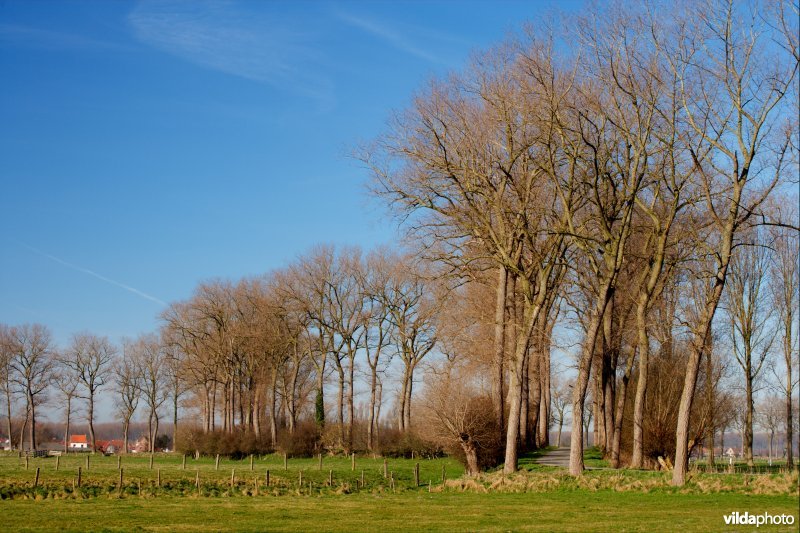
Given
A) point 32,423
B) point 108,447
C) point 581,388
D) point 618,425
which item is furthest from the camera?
point 108,447

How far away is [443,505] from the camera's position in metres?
23.8

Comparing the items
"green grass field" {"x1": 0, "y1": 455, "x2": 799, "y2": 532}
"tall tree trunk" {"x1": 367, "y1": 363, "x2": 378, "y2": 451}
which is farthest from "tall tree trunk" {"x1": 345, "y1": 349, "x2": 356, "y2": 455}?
"green grass field" {"x1": 0, "y1": 455, "x2": 799, "y2": 532}

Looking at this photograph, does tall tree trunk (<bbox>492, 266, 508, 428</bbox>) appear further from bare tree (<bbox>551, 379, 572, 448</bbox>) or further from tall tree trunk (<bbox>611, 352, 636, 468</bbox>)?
bare tree (<bbox>551, 379, 572, 448</bbox>)

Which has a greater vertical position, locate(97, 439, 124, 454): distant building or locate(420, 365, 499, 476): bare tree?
locate(420, 365, 499, 476): bare tree

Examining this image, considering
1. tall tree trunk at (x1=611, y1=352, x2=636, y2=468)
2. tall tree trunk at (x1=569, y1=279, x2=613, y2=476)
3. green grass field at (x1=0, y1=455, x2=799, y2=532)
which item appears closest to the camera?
green grass field at (x1=0, y1=455, x2=799, y2=532)

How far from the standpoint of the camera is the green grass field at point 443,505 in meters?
18.7

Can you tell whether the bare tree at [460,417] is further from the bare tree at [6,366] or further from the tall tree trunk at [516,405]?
the bare tree at [6,366]

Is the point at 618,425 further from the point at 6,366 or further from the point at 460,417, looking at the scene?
the point at 6,366

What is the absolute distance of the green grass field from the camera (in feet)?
61.2

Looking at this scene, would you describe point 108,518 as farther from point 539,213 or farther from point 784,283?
point 784,283

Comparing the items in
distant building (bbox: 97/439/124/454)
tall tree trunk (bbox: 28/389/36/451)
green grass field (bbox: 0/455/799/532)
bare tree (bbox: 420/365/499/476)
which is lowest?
distant building (bbox: 97/439/124/454)

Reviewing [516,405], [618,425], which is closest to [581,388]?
[516,405]

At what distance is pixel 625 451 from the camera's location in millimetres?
35094

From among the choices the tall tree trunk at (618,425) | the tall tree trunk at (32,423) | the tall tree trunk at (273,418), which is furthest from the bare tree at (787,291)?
the tall tree trunk at (32,423)
